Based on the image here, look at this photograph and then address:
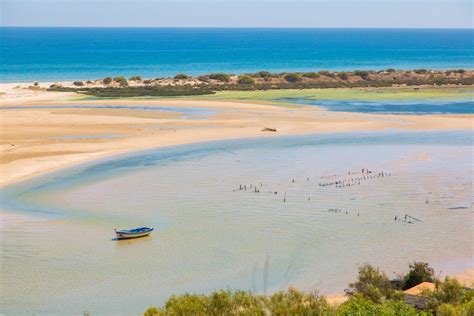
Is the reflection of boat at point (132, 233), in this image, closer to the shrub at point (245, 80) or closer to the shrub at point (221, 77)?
the shrub at point (245, 80)

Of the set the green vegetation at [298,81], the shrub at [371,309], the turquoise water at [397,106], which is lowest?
the turquoise water at [397,106]

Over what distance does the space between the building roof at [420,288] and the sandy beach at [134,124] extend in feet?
53.9

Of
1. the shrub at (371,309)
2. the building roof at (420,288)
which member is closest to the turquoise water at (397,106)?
the building roof at (420,288)

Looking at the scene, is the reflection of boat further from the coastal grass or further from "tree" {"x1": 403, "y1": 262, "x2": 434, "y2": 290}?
the coastal grass

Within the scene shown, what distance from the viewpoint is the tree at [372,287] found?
564 inches

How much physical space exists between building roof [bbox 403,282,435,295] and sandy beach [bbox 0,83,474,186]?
16424mm

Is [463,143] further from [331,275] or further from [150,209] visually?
[331,275]

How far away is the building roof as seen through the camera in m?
15.0

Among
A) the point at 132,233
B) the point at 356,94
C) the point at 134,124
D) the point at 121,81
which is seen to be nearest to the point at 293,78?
the point at 356,94

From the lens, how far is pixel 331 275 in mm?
17688

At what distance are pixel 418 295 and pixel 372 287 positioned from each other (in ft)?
2.82

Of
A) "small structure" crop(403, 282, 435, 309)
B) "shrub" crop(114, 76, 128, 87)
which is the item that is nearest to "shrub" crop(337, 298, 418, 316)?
"small structure" crop(403, 282, 435, 309)

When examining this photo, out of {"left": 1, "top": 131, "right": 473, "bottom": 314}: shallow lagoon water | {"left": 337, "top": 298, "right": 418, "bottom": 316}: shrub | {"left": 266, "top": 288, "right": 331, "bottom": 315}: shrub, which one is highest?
{"left": 266, "top": 288, "right": 331, "bottom": 315}: shrub


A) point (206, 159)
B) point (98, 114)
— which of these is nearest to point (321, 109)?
point (98, 114)
